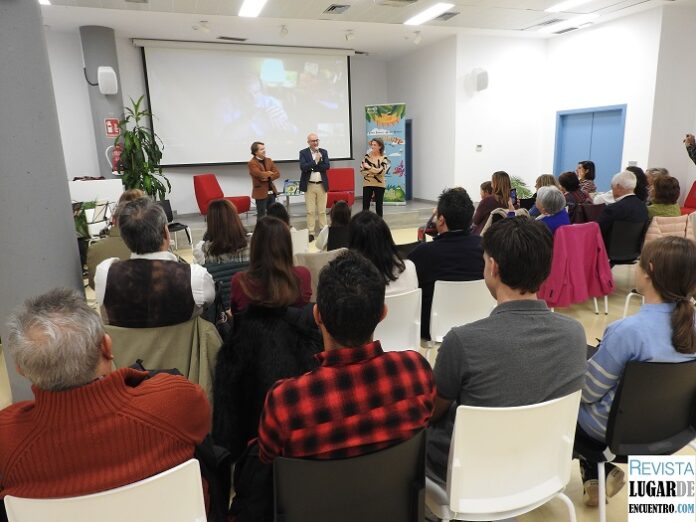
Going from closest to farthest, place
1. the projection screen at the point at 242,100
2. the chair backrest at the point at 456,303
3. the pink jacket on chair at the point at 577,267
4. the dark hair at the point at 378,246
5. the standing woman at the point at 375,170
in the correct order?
the dark hair at the point at 378,246
the chair backrest at the point at 456,303
the pink jacket on chair at the point at 577,267
the standing woman at the point at 375,170
the projection screen at the point at 242,100

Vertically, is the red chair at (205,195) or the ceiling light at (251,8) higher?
the ceiling light at (251,8)

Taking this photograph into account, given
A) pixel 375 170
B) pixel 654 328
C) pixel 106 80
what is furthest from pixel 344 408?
pixel 106 80

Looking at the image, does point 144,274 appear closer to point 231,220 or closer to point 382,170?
point 231,220

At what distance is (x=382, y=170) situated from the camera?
744 cm

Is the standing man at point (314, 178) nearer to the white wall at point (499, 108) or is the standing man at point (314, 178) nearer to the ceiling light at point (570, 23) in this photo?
the white wall at point (499, 108)

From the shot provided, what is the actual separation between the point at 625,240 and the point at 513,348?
11.4ft

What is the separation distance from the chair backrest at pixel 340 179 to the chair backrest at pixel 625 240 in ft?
18.1

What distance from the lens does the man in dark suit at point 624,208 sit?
4.03 metres

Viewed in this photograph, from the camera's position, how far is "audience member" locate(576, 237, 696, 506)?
4.89 ft

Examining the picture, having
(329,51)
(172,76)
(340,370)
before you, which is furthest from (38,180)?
(329,51)

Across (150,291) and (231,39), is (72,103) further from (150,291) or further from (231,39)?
(150,291)

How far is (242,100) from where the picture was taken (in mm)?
8859

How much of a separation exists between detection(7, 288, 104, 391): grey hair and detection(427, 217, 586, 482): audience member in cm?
91

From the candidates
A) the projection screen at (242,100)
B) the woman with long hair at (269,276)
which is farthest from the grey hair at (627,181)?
the projection screen at (242,100)
